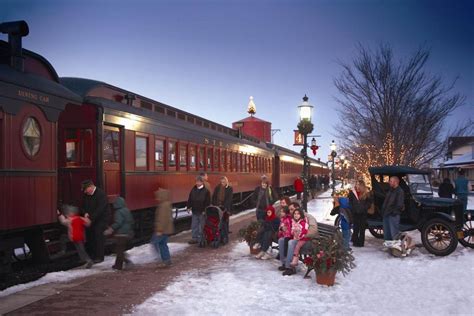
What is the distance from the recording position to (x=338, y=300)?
21.1ft

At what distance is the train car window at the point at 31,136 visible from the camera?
296 inches

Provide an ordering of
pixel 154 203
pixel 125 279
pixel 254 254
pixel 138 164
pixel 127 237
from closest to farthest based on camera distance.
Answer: pixel 125 279
pixel 127 237
pixel 254 254
pixel 138 164
pixel 154 203

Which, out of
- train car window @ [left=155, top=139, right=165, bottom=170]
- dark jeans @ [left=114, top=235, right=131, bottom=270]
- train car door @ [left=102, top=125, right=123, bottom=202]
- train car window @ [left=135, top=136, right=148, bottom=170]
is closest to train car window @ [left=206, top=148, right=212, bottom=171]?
train car window @ [left=155, top=139, right=165, bottom=170]

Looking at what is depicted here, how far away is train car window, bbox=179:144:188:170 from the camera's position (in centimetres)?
1423

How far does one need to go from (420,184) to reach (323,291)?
214 inches

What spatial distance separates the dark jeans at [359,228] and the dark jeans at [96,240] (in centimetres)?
570

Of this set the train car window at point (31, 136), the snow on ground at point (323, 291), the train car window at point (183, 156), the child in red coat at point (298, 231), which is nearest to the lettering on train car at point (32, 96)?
the train car window at point (31, 136)

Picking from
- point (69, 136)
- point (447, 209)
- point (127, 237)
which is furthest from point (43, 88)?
point (447, 209)

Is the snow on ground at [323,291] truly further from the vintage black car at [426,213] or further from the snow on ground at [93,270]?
the snow on ground at [93,270]

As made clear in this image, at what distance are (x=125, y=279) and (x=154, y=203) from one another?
188 inches

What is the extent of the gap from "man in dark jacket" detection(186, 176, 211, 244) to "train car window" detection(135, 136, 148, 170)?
1.44m

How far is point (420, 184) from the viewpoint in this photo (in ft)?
36.8

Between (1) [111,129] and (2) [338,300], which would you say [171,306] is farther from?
(1) [111,129]

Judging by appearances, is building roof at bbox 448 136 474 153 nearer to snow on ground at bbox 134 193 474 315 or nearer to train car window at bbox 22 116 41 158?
snow on ground at bbox 134 193 474 315
